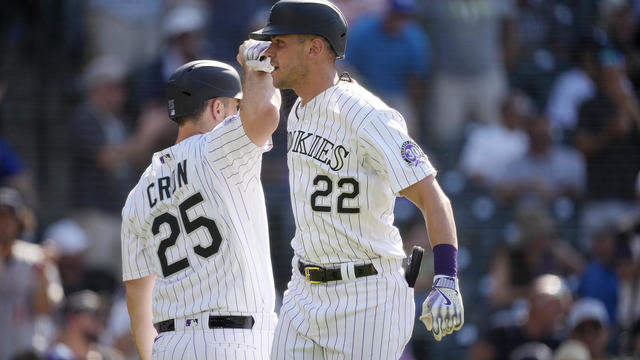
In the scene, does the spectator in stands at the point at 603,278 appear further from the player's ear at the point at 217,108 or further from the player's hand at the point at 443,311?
the player's hand at the point at 443,311

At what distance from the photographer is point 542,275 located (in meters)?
7.57

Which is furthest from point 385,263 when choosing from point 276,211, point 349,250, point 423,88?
point 423,88

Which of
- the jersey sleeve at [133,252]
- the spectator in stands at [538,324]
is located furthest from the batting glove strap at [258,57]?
the spectator in stands at [538,324]

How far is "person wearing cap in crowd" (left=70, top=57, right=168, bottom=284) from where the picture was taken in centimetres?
787

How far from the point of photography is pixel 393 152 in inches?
138

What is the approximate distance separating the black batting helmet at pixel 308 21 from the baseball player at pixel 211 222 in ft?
0.32

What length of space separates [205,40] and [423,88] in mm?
1740

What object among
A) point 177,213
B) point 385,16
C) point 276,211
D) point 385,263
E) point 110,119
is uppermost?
point 385,16

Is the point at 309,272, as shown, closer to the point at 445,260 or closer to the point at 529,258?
the point at 445,260

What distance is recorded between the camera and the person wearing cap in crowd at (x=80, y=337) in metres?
6.79

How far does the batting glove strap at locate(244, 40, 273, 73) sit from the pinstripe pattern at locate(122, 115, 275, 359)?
0.22m

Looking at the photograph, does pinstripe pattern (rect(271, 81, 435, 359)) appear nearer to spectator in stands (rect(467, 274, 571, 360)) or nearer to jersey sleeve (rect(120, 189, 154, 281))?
jersey sleeve (rect(120, 189, 154, 281))

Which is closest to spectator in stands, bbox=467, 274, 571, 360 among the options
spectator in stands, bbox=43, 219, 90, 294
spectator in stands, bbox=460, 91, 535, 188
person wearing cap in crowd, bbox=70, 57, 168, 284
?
spectator in stands, bbox=460, 91, 535, 188

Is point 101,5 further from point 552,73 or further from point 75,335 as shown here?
point 552,73
